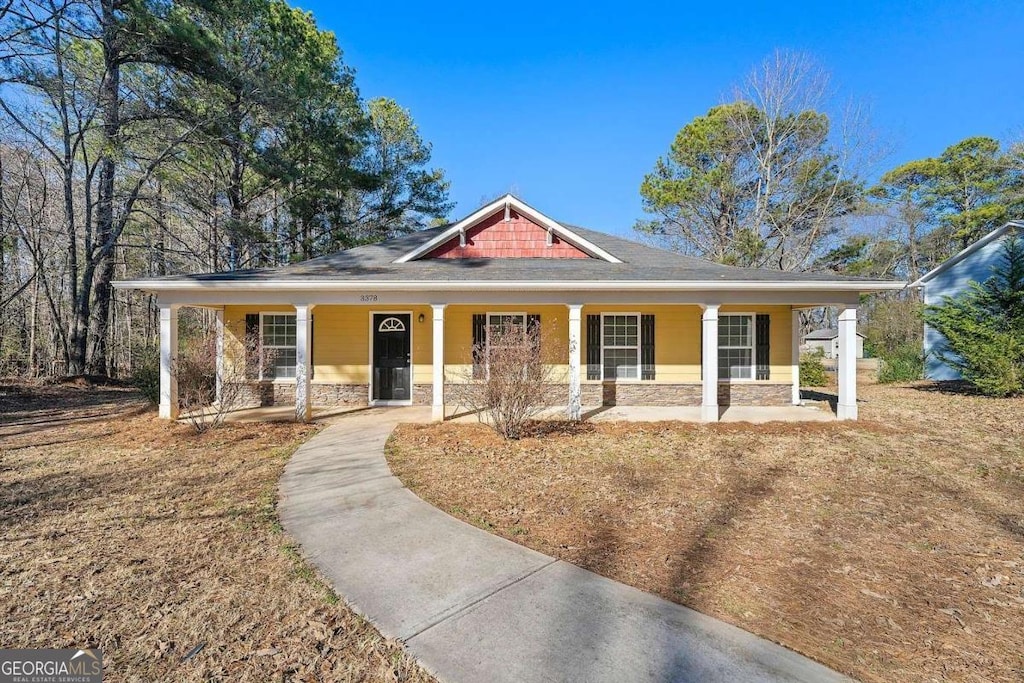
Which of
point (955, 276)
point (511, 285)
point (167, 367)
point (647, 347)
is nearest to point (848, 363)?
point (647, 347)

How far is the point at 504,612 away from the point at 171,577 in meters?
2.30

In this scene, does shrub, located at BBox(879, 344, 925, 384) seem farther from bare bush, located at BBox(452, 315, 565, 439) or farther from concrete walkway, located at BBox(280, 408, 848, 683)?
concrete walkway, located at BBox(280, 408, 848, 683)

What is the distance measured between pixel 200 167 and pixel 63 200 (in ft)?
13.4

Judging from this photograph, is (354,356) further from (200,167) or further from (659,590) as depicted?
(200,167)

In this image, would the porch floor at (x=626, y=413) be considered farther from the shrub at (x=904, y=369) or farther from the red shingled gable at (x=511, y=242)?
the shrub at (x=904, y=369)

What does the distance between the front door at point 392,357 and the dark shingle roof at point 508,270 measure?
1.39 metres

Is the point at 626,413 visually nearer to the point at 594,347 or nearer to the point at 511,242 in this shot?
the point at 594,347

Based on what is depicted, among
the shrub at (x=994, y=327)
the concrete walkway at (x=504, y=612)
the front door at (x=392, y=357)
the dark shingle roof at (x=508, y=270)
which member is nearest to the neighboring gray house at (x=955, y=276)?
the shrub at (x=994, y=327)

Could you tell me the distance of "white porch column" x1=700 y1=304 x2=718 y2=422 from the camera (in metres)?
8.47

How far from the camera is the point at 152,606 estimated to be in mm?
2619

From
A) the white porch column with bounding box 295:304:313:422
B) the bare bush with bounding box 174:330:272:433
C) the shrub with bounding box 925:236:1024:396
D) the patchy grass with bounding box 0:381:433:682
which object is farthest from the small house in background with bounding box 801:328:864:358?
the patchy grass with bounding box 0:381:433:682

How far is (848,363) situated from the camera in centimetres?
848

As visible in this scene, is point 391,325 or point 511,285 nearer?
point 511,285

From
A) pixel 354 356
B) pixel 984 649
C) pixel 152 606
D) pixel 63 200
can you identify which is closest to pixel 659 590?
pixel 984 649
